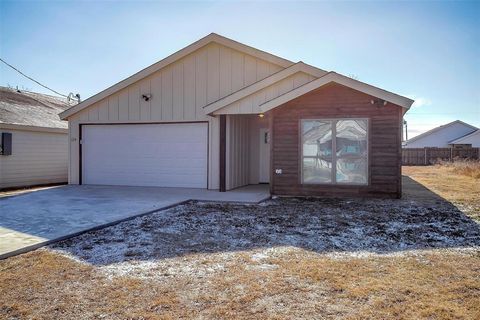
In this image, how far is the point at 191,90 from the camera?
11281 mm

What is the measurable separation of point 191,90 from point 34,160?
633 cm

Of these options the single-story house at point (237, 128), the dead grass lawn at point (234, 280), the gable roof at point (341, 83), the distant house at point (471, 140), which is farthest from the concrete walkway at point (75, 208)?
the distant house at point (471, 140)

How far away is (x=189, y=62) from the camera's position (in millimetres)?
11391

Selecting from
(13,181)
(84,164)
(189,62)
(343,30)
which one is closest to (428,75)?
(343,30)

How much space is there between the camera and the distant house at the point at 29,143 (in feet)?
38.2

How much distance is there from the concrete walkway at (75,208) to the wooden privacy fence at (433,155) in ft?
73.3

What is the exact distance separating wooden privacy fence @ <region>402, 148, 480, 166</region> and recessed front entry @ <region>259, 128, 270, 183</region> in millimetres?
19690

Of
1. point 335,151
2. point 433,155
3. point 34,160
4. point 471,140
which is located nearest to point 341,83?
point 335,151

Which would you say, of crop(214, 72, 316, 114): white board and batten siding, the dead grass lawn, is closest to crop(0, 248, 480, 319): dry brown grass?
the dead grass lawn

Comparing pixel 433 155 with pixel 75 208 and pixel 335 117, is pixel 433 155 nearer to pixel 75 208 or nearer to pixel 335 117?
pixel 335 117

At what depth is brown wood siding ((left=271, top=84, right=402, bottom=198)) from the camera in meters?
8.66

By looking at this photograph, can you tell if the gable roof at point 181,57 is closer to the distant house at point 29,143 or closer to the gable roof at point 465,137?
the distant house at point 29,143

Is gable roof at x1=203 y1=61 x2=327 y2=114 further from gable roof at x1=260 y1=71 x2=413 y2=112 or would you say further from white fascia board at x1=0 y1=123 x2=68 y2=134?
white fascia board at x1=0 y1=123 x2=68 y2=134

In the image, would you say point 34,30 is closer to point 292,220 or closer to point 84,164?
point 84,164
